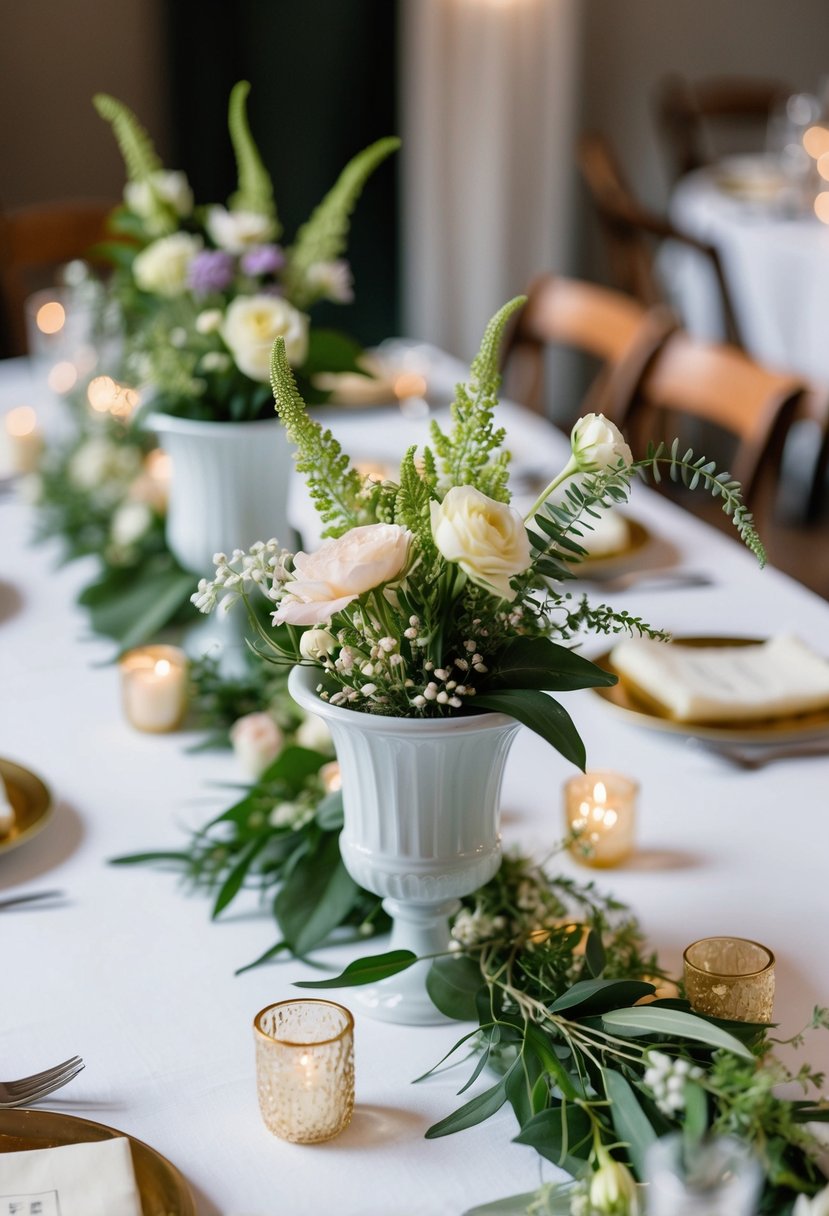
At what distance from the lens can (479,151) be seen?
4816mm

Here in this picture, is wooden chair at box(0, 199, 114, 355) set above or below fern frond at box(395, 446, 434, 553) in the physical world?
below

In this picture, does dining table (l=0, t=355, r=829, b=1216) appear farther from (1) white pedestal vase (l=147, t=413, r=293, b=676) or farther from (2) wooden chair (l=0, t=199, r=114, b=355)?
(2) wooden chair (l=0, t=199, r=114, b=355)

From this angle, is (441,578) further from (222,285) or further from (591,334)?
(591,334)

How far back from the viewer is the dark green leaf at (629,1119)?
80 centimetres

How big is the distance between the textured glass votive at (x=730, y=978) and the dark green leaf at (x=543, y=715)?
18cm

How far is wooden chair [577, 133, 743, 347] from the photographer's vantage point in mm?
3963

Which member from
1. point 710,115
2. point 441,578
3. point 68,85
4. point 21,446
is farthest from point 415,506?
point 710,115

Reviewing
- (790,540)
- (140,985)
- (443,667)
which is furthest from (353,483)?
(790,540)

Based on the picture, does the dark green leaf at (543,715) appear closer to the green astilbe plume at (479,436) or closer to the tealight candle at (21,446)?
the green astilbe plume at (479,436)

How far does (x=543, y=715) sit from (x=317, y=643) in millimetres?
156

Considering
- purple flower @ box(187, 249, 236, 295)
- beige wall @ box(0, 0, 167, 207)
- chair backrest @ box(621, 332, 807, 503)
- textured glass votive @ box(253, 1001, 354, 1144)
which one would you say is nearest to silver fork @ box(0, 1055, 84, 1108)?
textured glass votive @ box(253, 1001, 354, 1144)

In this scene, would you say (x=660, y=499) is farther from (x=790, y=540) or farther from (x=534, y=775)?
(x=790, y=540)

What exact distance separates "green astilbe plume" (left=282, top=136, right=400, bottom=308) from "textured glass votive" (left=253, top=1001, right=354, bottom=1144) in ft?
3.11

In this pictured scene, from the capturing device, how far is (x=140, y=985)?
1.08 meters
